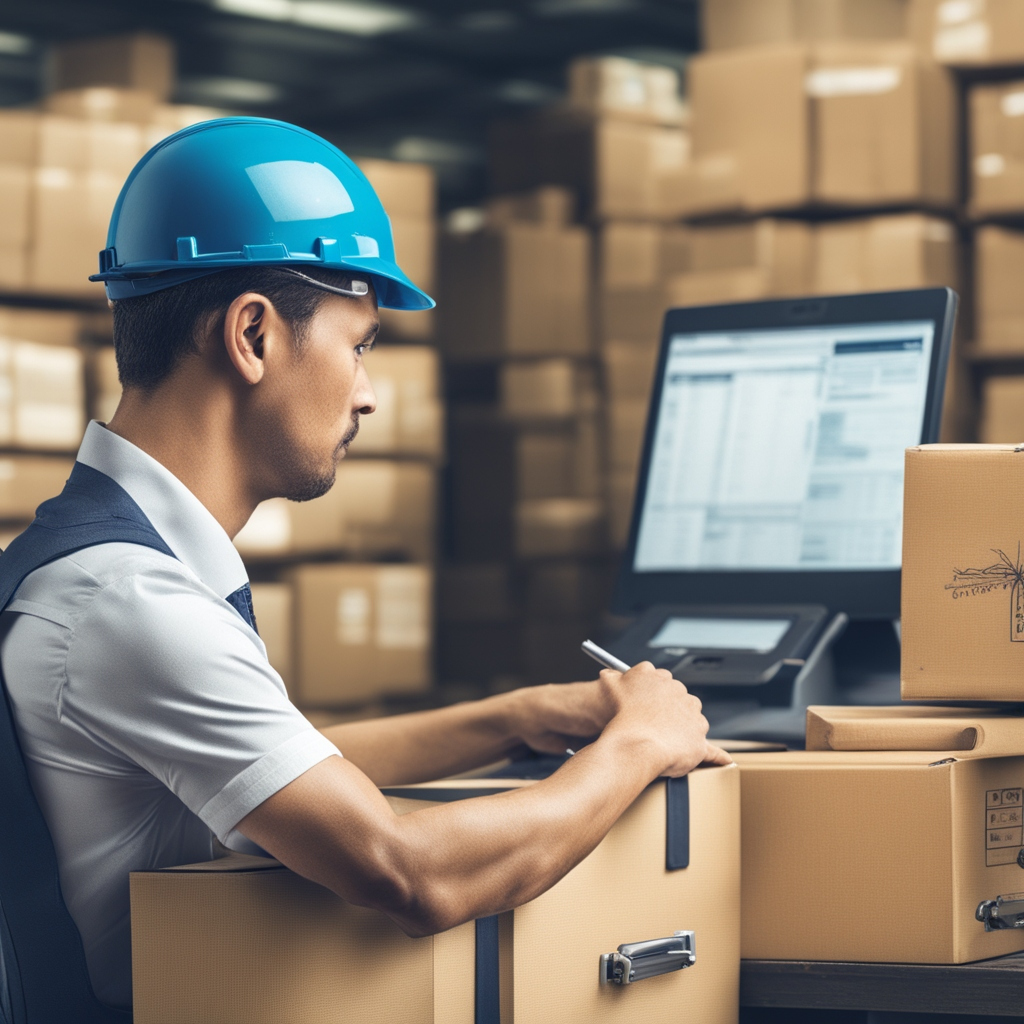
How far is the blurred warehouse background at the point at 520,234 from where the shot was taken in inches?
132

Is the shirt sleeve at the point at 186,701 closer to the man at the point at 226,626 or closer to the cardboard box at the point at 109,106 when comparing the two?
the man at the point at 226,626

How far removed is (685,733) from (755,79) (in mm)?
2541

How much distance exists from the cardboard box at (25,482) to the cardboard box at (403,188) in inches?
41.2

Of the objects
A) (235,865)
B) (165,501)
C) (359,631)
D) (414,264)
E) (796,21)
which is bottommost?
(359,631)

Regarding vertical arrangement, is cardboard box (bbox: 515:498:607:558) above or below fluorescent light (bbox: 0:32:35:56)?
below

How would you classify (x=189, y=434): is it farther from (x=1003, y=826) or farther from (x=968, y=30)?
(x=968, y=30)

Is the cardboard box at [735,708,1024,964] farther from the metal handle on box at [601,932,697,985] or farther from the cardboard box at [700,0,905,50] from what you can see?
the cardboard box at [700,0,905,50]

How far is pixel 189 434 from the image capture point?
1145 millimetres

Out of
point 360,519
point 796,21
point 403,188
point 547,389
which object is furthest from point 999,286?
point 360,519

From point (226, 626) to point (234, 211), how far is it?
322 millimetres

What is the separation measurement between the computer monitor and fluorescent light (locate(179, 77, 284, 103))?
3877mm

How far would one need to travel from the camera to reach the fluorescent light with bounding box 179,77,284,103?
5.28 metres

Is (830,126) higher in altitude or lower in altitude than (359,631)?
higher

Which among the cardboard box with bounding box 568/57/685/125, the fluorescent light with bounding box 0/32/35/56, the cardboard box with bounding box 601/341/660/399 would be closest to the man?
the cardboard box with bounding box 601/341/660/399
